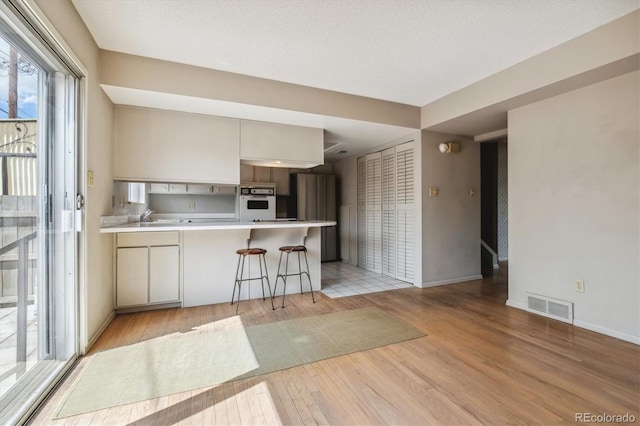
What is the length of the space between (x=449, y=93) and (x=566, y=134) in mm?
1342

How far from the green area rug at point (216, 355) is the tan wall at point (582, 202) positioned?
1.71 metres

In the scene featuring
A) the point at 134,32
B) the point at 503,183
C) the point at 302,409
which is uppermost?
the point at 134,32

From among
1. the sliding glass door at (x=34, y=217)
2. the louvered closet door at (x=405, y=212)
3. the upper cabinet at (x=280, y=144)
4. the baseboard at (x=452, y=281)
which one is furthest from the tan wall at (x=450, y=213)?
the sliding glass door at (x=34, y=217)

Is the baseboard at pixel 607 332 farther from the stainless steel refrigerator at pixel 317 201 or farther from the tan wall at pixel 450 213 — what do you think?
the stainless steel refrigerator at pixel 317 201

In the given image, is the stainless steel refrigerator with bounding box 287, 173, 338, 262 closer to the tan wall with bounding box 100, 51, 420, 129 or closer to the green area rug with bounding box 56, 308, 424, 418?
the tan wall with bounding box 100, 51, 420, 129

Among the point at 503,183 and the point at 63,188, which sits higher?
the point at 503,183

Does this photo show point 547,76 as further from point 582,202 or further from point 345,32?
point 345,32

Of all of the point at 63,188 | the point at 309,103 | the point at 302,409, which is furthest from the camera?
the point at 309,103

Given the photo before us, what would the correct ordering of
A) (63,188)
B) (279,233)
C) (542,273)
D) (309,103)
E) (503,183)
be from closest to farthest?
1. (63,188)
2. (542,273)
3. (309,103)
4. (279,233)
5. (503,183)

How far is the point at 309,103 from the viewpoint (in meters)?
3.34

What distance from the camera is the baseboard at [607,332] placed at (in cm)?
243

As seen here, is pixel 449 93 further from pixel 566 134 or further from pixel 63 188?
pixel 63 188

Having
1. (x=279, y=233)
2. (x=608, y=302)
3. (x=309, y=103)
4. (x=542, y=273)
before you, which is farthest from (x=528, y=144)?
(x=279, y=233)

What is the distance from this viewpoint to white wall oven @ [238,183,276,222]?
205 inches
